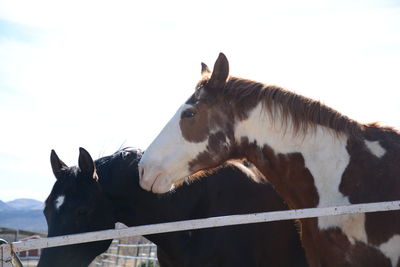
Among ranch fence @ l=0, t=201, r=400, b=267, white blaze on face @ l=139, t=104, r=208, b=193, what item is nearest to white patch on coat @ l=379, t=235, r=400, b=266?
ranch fence @ l=0, t=201, r=400, b=267

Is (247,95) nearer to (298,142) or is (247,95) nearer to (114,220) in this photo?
(298,142)

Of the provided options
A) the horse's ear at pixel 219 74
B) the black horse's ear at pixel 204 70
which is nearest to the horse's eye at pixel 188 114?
the horse's ear at pixel 219 74

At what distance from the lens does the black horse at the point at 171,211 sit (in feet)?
15.4

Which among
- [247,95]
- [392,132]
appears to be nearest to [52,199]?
[247,95]

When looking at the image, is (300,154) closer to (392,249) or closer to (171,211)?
(392,249)

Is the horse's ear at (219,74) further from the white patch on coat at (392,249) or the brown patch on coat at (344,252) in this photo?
the white patch on coat at (392,249)

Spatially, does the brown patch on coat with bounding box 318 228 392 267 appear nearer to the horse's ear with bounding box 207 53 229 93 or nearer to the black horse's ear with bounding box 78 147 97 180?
the horse's ear with bounding box 207 53 229 93

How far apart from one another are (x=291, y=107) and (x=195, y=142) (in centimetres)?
73

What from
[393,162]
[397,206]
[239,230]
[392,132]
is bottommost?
[239,230]

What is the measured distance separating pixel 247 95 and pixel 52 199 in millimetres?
2017

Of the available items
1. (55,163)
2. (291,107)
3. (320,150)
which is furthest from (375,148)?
(55,163)

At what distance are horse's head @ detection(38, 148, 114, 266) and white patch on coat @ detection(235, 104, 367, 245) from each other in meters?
1.63

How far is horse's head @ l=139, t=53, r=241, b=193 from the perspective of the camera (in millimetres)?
3859

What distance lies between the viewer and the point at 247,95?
3.88 meters
